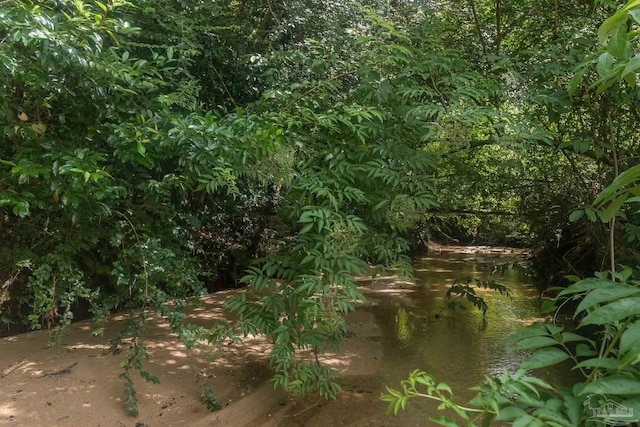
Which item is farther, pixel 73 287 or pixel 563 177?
pixel 563 177

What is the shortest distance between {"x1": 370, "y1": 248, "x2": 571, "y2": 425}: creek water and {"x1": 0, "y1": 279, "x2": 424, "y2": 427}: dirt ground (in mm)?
406

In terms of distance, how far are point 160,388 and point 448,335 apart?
332cm

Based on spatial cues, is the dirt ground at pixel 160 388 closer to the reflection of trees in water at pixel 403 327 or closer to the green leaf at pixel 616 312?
the reflection of trees in water at pixel 403 327

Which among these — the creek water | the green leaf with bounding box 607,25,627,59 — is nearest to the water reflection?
the creek water

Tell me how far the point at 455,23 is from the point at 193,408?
4.23 m

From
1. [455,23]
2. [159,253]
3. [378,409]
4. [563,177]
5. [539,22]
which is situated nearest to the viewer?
[159,253]

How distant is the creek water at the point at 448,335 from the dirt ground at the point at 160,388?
0.41m

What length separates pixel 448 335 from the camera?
5699mm

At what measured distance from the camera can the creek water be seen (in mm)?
4465

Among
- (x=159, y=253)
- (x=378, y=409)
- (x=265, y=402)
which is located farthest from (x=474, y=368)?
(x=159, y=253)

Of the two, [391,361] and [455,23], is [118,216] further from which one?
[455,23]

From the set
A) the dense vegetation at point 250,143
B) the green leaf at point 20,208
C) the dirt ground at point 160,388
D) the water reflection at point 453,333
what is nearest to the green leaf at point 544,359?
the dense vegetation at point 250,143

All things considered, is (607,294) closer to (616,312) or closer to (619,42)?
(616,312)

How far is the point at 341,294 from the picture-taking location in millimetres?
2893
